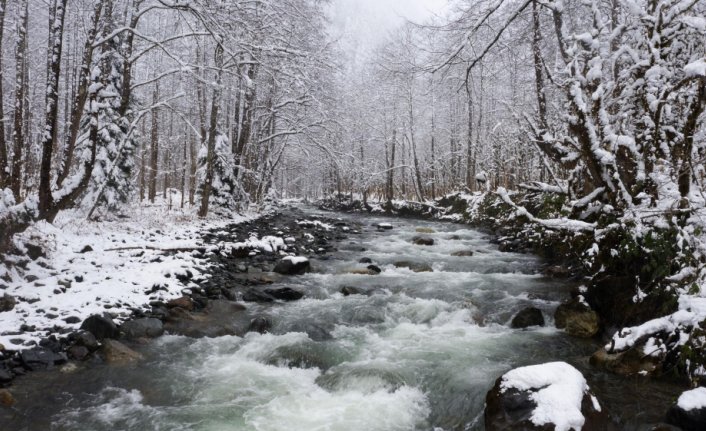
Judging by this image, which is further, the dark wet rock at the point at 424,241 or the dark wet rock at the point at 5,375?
the dark wet rock at the point at 424,241

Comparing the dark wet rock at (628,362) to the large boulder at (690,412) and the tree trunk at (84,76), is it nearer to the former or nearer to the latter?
the large boulder at (690,412)

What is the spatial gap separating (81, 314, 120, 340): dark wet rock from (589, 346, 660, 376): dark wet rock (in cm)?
683

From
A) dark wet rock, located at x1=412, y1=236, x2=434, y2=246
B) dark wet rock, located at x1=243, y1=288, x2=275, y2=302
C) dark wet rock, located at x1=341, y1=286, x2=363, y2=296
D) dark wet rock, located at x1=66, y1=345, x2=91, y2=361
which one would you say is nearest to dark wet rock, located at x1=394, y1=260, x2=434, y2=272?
dark wet rock, located at x1=341, y1=286, x2=363, y2=296

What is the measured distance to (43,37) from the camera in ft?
83.3

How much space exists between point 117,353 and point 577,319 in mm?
7015

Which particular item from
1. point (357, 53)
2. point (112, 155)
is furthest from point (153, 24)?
point (357, 53)

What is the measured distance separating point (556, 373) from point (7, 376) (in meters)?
6.06

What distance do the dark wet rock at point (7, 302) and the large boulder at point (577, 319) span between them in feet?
27.6

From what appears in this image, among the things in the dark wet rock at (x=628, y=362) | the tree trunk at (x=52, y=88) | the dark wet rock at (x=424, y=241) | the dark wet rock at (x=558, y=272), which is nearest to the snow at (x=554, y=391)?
the dark wet rock at (x=628, y=362)

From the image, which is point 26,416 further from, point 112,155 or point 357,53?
point 357,53

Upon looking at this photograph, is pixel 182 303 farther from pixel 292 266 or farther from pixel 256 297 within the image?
pixel 292 266

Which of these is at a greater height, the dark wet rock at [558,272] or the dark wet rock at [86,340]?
the dark wet rock at [558,272]

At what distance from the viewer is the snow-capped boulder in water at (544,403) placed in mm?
3951

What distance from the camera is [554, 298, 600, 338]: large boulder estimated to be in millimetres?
6975
